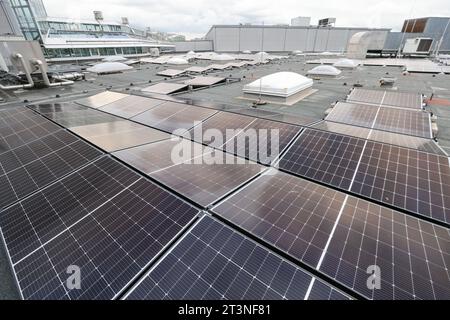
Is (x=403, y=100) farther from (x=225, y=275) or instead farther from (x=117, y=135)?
(x=117, y=135)

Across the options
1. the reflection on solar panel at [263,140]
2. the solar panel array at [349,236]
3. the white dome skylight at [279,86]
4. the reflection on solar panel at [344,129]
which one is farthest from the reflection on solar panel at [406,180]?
the white dome skylight at [279,86]

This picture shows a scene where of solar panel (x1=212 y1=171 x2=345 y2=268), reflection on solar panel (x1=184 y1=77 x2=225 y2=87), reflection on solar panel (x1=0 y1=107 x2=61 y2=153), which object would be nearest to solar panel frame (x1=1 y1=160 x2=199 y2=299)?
solar panel (x1=212 y1=171 x2=345 y2=268)

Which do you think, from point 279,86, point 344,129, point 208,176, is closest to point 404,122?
point 344,129

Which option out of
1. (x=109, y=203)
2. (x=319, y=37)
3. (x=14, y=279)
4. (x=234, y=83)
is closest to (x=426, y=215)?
(x=109, y=203)

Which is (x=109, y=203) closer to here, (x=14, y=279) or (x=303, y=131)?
(x=14, y=279)

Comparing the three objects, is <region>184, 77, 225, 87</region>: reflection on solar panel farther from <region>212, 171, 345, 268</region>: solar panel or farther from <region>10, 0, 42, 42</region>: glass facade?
<region>10, 0, 42, 42</region>: glass facade

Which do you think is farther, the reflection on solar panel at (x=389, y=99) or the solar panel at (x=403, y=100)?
the reflection on solar panel at (x=389, y=99)

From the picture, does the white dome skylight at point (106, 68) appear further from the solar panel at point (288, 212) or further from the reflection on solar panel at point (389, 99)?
the solar panel at point (288, 212)
